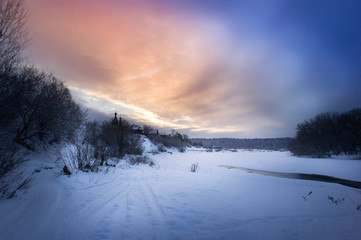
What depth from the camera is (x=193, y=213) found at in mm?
4434

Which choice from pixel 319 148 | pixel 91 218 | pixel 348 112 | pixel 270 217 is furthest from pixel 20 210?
pixel 348 112

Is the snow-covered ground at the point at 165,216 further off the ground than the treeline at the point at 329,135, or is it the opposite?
the treeline at the point at 329,135

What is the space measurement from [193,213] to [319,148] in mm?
43717

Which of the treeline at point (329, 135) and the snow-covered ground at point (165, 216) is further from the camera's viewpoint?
the treeline at point (329, 135)

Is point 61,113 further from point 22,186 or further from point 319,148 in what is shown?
point 319,148

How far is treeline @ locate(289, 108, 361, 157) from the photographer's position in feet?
97.0

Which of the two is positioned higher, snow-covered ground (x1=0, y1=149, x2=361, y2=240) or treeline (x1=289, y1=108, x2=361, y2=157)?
treeline (x1=289, y1=108, x2=361, y2=157)

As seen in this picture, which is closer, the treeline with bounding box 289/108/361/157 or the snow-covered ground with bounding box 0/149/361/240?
the snow-covered ground with bounding box 0/149/361/240

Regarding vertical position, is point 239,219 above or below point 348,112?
below

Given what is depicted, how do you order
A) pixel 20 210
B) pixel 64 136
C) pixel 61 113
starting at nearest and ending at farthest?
pixel 20 210
pixel 61 113
pixel 64 136

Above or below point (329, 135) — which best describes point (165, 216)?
below

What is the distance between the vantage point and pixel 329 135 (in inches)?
1296

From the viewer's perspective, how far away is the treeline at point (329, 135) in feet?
97.0

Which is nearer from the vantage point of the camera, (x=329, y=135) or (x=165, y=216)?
(x=165, y=216)
